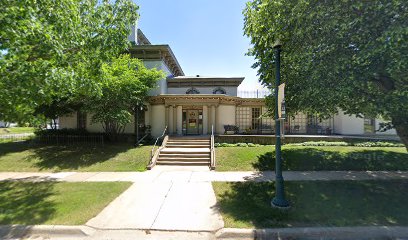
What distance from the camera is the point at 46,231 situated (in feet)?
15.9

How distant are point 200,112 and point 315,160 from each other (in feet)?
34.8

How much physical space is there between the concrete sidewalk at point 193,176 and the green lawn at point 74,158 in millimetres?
920

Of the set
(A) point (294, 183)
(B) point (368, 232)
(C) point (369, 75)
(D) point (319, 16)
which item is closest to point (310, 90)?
(C) point (369, 75)

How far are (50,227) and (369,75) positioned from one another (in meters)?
8.86

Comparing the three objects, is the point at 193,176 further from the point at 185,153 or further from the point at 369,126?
the point at 369,126

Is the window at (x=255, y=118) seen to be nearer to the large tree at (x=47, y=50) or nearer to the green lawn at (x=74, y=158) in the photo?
the green lawn at (x=74, y=158)

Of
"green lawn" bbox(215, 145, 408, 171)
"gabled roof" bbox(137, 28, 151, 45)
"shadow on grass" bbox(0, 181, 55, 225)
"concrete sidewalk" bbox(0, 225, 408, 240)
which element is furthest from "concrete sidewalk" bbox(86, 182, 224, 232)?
"gabled roof" bbox(137, 28, 151, 45)

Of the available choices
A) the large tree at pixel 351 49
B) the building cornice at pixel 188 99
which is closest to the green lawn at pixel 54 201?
the large tree at pixel 351 49

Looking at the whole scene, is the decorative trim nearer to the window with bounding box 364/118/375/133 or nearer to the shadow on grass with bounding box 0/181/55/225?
the shadow on grass with bounding box 0/181/55/225

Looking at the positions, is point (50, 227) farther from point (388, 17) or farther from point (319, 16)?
point (388, 17)

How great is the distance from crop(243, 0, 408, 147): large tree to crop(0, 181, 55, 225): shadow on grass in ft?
27.0

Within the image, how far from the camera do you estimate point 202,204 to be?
6.27 m

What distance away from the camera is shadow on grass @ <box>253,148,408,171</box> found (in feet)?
34.0

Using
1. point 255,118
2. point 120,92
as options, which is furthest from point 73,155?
point 255,118
